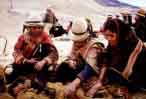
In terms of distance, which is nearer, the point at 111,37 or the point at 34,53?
the point at 111,37

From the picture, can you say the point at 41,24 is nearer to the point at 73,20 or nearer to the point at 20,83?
the point at 73,20

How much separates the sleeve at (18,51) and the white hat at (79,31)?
1.21ft

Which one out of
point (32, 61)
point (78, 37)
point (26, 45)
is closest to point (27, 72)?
point (32, 61)

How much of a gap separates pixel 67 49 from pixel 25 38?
325 millimetres

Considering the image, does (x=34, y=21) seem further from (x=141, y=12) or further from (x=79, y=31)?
(x=141, y=12)

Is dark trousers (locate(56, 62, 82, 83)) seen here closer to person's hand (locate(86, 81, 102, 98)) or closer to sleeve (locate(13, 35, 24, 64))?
person's hand (locate(86, 81, 102, 98))

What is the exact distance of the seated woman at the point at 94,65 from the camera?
10.2ft

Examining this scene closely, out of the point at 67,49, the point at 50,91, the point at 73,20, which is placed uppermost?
the point at 73,20

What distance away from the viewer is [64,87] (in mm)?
3137

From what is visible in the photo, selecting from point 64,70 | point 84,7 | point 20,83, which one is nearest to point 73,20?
point 84,7

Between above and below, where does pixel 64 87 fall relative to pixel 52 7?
below

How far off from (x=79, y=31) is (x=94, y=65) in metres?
0.26

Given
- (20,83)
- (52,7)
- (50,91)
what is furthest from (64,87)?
(52,7)

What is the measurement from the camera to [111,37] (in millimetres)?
3092
